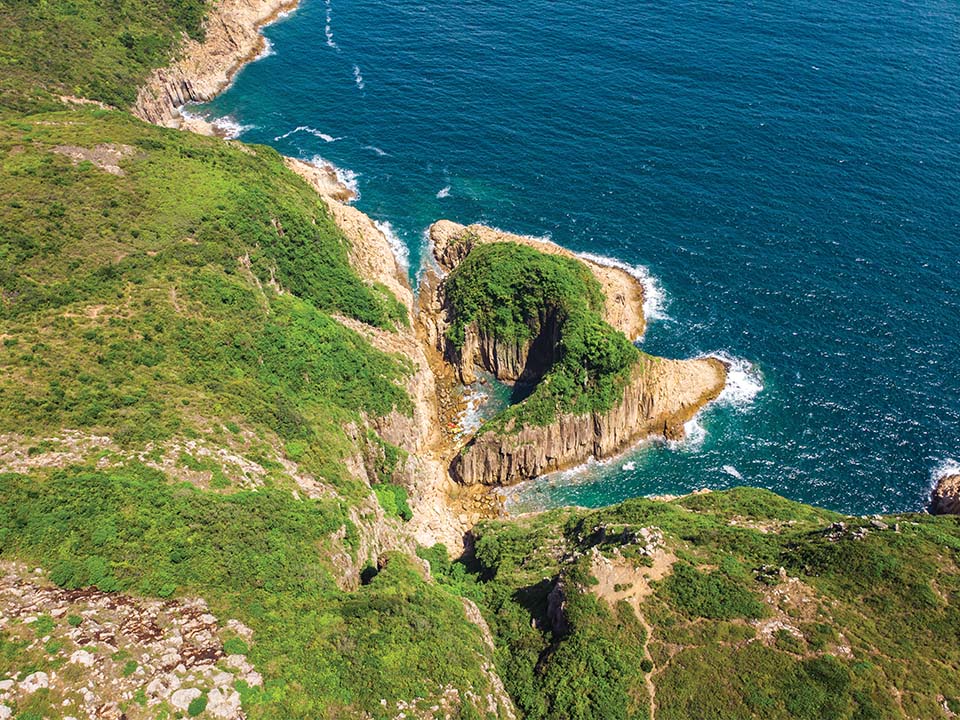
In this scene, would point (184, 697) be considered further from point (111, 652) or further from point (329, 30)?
point (329, 30)

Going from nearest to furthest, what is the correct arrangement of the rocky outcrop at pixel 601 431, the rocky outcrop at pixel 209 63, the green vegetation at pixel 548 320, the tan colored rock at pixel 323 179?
the rocky outcrop at pixel 601 431 → the green vegetation at pixel 548 320 → the tan colored rock at pixel 323 179 → the rocky outcrop at pixel 209 63

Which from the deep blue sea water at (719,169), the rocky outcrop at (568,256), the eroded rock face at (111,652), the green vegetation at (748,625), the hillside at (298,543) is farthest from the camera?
the rocky outcrop at (568,256)

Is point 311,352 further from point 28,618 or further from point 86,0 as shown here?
point 86,0

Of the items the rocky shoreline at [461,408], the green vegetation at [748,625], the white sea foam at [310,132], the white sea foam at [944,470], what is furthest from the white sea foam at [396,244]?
the white sea foam at [944,470]

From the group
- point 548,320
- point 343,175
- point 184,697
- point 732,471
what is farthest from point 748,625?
point 343,175

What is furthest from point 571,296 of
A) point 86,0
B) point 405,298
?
point 86,0

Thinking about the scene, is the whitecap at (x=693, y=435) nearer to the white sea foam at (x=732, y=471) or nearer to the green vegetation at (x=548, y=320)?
the white sea foam at (x=732, y=471)

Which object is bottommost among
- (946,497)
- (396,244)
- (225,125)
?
(946,497)
